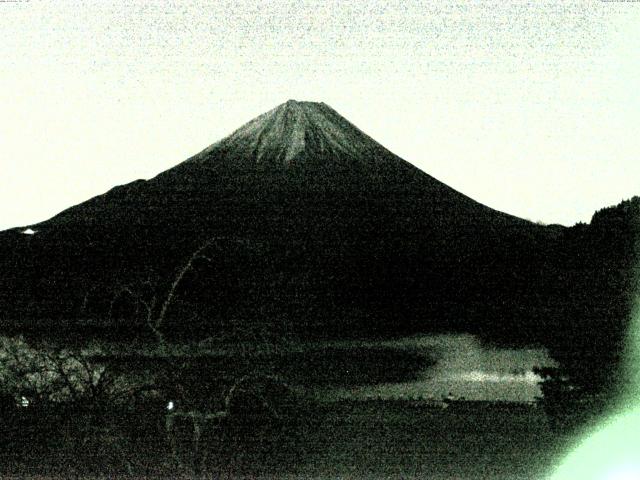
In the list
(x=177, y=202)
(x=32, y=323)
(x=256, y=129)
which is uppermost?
(x=256, y=129)

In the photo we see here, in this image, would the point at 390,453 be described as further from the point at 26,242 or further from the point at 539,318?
the point at 26,242

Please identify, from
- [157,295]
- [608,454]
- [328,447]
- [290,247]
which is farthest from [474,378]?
[290,247]

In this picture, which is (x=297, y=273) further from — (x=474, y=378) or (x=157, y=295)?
(x=157, y=295)

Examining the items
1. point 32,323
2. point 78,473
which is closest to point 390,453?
point 78,473

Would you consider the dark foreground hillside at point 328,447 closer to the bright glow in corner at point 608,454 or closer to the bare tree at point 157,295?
the bright glow in corner at point 608,454

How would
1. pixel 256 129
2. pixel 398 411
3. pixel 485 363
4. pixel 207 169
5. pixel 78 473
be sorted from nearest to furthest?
pixel 78 473
pixel 398 411
pixel 485 363
pixel 207 169
pixel 256 129

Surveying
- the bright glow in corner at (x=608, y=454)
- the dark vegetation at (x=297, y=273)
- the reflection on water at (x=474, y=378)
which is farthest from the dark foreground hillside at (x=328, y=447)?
the reflection on water at (x=474, y=378)

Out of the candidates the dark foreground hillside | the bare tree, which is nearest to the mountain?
the bare tree
